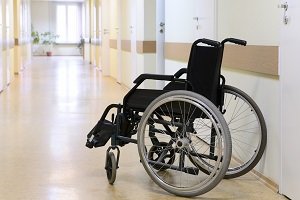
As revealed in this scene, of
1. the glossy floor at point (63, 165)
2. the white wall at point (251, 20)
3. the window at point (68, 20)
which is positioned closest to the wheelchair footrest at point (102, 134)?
the glossy floor at point (63, 165)

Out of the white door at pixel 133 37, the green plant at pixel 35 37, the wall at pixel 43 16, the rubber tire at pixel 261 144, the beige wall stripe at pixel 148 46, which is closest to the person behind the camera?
the rubber tire at pixel 261 144

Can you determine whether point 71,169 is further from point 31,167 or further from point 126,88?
point 126,88

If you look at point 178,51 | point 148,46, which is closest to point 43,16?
point 148,46

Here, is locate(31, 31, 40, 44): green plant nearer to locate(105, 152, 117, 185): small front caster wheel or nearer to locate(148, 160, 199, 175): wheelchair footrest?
locate(105, 152, 117, 185): small front caster wheel

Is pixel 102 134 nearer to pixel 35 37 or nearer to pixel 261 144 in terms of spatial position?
pixel 261 144

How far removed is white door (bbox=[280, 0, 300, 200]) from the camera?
2590 mm

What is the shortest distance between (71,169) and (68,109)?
125 inches

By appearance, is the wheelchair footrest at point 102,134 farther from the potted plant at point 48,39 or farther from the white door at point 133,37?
the potted plant at point 48,39

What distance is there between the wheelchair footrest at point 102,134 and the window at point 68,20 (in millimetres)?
24025

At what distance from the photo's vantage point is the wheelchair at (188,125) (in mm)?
2684

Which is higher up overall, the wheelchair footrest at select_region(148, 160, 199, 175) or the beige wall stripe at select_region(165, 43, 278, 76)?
the beige wall stripe at select_region(165, 43, 278, 76)

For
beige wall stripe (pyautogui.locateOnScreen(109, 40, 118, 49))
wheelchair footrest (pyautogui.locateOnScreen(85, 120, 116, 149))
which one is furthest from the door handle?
beige wall stripe (pyautogui.locateOnScreen(109, 40, 118, 49))

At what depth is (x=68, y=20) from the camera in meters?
26.5

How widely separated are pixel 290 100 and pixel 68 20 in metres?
24.8
